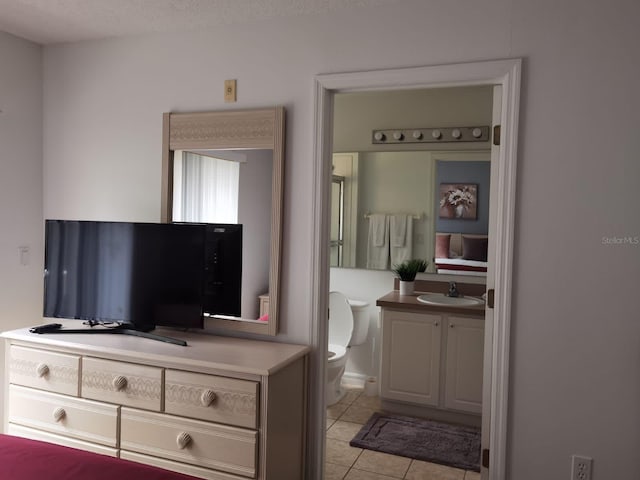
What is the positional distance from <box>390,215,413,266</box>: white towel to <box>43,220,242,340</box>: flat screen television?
1770 mm

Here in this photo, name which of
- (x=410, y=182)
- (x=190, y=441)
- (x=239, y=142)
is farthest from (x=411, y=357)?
(x=239, y=142)

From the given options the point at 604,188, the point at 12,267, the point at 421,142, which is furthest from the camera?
the point at 421,142

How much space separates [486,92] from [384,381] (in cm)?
220

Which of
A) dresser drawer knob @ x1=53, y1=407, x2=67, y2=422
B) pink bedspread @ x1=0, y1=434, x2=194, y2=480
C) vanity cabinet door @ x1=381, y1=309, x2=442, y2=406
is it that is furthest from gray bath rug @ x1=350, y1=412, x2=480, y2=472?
pink bedspread @ x1=0, y1=434, x2=194, y2=480

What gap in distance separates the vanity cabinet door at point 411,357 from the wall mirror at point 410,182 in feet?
1.87

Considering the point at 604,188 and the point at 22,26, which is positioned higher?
the point at 22,26

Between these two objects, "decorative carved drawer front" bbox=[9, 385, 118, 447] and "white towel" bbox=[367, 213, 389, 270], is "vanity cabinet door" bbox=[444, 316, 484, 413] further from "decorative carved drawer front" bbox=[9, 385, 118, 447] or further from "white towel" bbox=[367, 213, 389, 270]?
"decorative carved drawer front" bbox=[9, 385, 118, 447]

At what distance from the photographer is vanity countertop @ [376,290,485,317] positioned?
11.7ft

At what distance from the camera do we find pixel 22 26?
3002mm

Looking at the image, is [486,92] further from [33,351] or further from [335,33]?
[33,351]

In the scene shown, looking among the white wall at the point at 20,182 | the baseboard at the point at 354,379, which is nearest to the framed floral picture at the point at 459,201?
the baseboard at the point at 354,379

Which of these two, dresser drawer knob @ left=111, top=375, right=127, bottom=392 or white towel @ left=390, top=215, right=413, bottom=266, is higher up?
white towel @ left=390, top=215, right=413, bottom=266

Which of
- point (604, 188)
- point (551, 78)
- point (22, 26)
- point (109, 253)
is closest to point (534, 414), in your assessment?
point (604, 188)

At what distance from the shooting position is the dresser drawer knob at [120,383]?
2.50m
